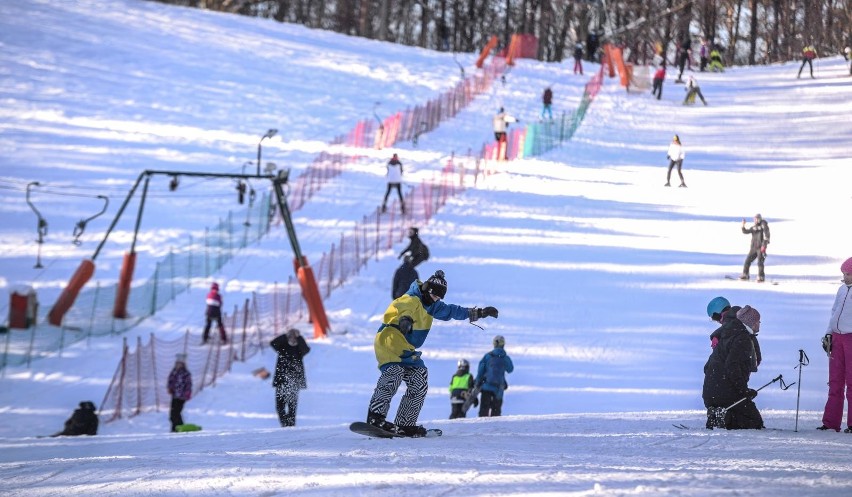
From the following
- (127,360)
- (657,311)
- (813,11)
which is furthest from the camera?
(813,11)

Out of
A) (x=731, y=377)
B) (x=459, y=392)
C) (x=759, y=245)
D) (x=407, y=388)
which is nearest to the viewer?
(x=407, y=388)

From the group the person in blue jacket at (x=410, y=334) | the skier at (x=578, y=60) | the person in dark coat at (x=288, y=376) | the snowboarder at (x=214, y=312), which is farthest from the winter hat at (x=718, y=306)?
the skier at (x=578, y=60)

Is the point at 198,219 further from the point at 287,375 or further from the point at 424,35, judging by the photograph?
the point at 424,35

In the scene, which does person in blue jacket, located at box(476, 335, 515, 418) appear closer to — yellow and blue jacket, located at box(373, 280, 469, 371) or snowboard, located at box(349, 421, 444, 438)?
snowboard, located at box(349, 421, 444, 438)

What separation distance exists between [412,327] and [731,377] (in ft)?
8.87

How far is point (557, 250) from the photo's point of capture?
21.7 meters

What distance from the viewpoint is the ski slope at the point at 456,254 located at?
7641 millimetres

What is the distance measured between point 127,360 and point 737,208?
13964mm

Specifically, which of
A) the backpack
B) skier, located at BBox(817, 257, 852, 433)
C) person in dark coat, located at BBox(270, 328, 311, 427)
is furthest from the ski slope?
person in dark coat, located at BBox(270, 328, 311, 427)

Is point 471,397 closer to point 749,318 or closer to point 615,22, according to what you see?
point 749,318

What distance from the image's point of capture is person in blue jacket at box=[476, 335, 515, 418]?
12820 millimetres

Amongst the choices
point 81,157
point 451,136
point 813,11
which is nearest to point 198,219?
point 81,157

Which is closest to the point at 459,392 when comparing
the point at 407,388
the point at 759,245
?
the point at 407,388

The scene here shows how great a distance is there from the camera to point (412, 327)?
806 centimetres
